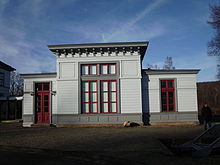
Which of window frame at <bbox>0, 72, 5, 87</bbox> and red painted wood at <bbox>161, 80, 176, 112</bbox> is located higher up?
window frame at <bbox>0, 72, 5, 87</bbox>

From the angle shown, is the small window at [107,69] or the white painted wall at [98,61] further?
the small window at [107,69]

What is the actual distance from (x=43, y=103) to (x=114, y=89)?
586 centimetres

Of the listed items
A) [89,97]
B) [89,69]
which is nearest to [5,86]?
[89,69]

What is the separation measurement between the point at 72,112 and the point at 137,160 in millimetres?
10038

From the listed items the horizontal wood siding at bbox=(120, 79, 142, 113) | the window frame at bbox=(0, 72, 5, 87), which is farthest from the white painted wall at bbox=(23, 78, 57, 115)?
the window frame at bbox=(0, 72, 5, 87)

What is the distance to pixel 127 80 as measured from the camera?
1473 centimetres

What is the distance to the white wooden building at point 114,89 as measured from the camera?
1457 cm

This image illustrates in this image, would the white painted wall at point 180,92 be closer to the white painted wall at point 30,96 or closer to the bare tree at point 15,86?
Result: the white painted wall at point 30,96

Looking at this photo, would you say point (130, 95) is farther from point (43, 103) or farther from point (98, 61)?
point (43, 103)

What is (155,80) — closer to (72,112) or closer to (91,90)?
(91,90)

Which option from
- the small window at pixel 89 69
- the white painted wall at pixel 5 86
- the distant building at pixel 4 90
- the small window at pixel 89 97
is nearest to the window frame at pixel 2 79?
the distant building at pixel 4 90

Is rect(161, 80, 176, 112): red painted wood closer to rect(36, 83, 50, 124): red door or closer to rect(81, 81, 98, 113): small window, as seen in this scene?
rect(81, 81, 98, 113): small window

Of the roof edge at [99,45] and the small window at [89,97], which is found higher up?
the roof edge at [99,45]

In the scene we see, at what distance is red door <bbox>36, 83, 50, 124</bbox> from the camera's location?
1558cm
